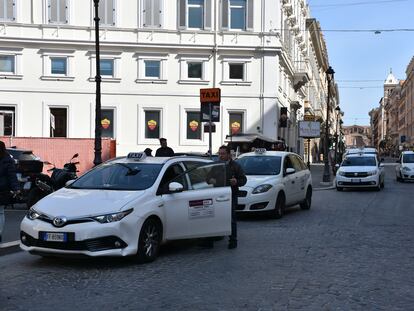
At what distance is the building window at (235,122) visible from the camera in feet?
125

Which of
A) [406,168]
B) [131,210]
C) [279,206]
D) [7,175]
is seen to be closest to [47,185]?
[7,175]

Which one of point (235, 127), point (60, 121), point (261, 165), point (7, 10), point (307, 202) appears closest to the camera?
point (261, 165)

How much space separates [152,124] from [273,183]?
24.1m

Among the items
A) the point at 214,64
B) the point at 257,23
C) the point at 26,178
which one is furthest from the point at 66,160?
the point at 257,23

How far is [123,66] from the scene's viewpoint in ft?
123

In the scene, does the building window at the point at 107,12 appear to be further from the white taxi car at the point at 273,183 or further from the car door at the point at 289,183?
the car door at the point at 289,183

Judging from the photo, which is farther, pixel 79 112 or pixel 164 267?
pixel 79 112

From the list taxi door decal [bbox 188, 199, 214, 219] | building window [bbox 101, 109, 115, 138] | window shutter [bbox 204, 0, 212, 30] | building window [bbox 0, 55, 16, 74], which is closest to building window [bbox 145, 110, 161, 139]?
building window [bbox 101, 109, 115, 138]

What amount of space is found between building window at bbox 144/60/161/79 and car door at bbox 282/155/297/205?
23.1 metres

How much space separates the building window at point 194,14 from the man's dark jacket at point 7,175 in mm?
30142

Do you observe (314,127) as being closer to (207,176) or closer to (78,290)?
(207,176)

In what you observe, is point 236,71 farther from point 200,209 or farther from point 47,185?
point 200,209

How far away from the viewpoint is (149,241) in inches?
342

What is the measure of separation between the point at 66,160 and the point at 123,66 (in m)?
13.3
